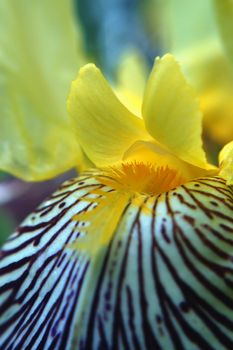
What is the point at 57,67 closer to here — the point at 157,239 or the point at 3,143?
the point at 3,143

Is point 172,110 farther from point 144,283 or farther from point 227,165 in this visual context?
point 144,283

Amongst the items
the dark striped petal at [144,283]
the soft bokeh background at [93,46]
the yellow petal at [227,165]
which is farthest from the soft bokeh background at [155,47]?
the dark striped petal at [144,283]

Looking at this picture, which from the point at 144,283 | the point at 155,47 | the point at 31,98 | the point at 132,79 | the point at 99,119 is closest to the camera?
the point at 144,283

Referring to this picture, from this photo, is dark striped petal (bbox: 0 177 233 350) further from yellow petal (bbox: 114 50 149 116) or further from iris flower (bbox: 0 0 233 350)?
yellow petal (bbox: 114 50 149 116)

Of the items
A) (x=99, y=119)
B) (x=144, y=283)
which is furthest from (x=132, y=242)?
(x=99, y=119)

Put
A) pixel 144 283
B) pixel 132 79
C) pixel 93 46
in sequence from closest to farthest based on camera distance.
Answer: pixel 144 283
pixel 132 79
pixel 93 46

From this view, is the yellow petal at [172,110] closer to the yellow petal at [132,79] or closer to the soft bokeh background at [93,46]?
the yellow petal at [132,79]

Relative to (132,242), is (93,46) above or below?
above
